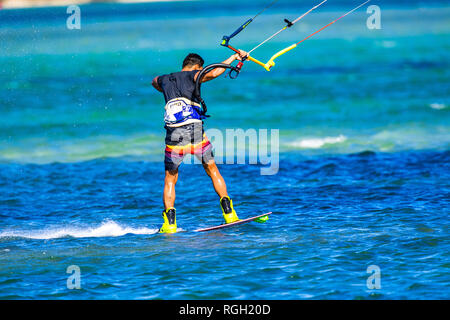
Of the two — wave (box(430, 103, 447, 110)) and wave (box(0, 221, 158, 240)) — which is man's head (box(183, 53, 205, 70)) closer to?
wave (box(0, 221, 158, 240))

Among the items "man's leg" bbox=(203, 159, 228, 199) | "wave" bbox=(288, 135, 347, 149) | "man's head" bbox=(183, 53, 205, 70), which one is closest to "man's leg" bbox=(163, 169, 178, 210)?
"man's leg" bbox=(203, 159, 228, 199)

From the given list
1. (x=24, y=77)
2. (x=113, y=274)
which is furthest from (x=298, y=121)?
(x=24, y=77)

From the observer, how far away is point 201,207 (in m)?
11.7

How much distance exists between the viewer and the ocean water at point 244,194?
8180 millimetres

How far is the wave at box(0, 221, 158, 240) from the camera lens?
398 inches

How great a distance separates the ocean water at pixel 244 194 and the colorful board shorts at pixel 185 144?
1048 millimetres

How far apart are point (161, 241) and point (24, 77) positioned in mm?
30034

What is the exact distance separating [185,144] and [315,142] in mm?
8456

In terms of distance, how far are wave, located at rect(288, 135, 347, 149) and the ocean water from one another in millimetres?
50

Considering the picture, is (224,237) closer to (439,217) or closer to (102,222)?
(102,222)

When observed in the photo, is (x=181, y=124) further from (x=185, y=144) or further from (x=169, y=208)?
(x=169, y=208)

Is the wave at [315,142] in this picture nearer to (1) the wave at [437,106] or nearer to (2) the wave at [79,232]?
(1) the wave at [437,106]

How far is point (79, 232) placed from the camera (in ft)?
33.8

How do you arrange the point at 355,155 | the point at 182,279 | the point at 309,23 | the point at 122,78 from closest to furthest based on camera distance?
1. the point at 182,279
2. the point at 355,155
3. the point at 122,78
4. the point at 309,23
